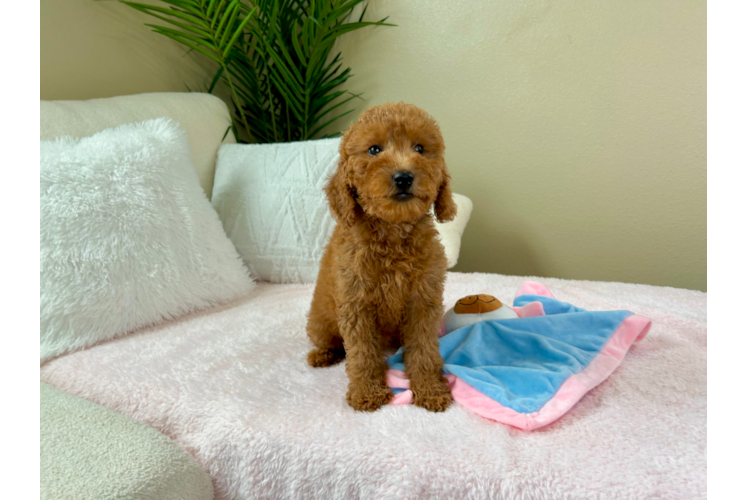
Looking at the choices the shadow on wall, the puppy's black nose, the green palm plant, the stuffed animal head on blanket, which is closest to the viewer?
the puppy's black nose

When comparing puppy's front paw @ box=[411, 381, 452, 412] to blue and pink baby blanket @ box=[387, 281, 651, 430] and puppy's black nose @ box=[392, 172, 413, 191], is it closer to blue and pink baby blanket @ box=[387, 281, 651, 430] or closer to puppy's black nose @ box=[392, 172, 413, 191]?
blue and pink baby blanket @ box=[387, 281, 651, 430]

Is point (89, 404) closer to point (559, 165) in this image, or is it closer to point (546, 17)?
point (559, 165)

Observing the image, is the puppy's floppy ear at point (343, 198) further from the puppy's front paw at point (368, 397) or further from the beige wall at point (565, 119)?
the beige wall at point (565, 119)

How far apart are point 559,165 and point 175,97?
1.80 meters

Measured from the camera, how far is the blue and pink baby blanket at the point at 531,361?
1.01 metres

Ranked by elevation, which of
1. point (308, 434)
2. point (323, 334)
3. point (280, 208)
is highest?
point (280, 208)

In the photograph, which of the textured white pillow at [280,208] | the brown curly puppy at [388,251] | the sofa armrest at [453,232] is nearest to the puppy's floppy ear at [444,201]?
the brown curly puppy at [388,251]

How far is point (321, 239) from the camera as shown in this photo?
1.87 meters

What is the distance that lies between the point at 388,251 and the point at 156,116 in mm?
1338

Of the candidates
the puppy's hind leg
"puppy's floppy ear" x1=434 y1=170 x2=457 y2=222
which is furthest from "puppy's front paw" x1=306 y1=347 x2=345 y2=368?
"puppy's floppy ear" x1=434 y1=170 x2=457 y2=222

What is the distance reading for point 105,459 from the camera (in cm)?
82

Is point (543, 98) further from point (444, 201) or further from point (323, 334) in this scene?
point (323, 334)

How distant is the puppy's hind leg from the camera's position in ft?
4.13

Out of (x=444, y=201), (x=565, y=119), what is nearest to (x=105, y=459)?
(x=444, y=201)
